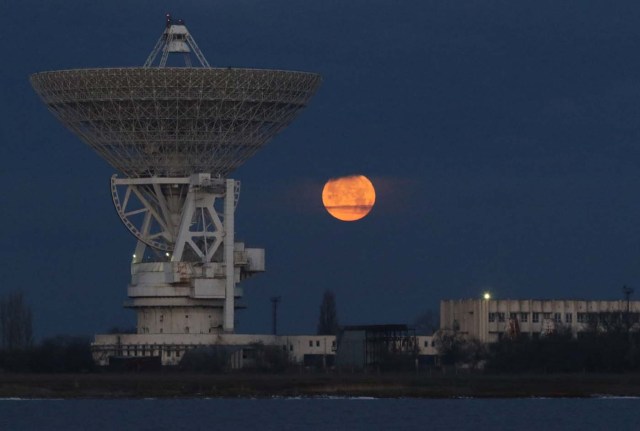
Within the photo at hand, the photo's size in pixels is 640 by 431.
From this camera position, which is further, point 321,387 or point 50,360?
point 50,360

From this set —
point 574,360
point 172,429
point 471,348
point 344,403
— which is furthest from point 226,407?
point 471,348

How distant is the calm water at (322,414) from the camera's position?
75.2 metres

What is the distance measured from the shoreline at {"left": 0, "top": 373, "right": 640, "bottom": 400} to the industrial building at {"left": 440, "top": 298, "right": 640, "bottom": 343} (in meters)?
24.6

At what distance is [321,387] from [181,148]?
2224 centimetres

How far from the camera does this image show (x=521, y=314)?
130m

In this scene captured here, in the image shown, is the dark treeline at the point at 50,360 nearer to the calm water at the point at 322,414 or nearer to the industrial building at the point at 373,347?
the industrial building at the point at 373,347

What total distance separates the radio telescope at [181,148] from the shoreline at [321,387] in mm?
13314

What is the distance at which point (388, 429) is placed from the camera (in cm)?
7362

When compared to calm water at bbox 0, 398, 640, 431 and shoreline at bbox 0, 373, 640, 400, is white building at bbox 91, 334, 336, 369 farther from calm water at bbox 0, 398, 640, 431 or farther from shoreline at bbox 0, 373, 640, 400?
calm water at bbox 0, 398, 640, 431

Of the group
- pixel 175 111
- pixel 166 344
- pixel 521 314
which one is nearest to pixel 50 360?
pixel 166 344

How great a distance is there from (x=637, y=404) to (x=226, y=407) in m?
17.8

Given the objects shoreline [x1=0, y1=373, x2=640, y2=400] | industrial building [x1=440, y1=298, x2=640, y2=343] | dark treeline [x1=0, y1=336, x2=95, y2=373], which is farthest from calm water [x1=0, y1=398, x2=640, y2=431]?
industrial building [x1=440, y1=298, x2=640, y2=343]

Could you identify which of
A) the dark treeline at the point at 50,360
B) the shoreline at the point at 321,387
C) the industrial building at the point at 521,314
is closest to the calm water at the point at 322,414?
the shoreline at the point at 321,387

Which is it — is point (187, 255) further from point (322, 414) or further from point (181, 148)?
point (322, 414)
